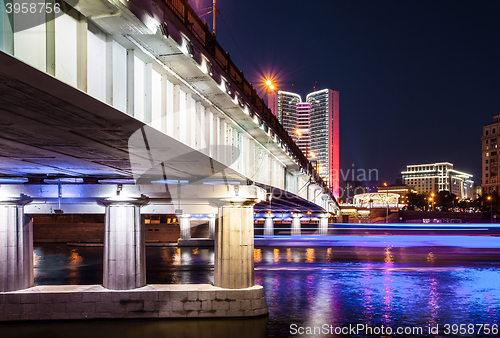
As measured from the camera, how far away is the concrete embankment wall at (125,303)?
57.2ft

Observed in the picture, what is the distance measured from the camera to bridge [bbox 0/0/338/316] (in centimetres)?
737

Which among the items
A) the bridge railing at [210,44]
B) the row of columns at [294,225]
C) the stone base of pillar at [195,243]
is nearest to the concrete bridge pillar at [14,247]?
the bridge railing at [210,44]

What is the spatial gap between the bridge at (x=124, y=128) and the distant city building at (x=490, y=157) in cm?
18854

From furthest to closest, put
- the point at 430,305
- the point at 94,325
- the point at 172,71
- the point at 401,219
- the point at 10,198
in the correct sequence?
1. the point at 401,219
2. the point at 430,305
3. the point at 10,198
4. the point at 94,325
5. the point at 172,71

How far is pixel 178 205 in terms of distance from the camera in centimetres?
2328

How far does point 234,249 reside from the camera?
61.0 feet

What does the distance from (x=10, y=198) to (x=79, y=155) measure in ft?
21.3

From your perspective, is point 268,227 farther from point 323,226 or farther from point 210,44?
point 210,44

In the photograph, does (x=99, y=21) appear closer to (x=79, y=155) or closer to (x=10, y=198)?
(x=79, y=155)

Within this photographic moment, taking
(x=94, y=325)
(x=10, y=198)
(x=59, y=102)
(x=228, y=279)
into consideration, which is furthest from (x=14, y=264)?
(x=59, y=102)

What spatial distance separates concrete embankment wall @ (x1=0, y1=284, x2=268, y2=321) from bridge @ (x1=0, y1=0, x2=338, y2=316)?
0.48 meters

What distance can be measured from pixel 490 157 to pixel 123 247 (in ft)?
669

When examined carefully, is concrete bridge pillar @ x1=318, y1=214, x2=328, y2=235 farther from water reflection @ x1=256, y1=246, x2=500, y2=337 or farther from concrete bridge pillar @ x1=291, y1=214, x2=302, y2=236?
water reflection @ x1=256, y1=246, x2=500, y2=337

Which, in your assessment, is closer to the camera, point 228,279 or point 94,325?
point 94,325
